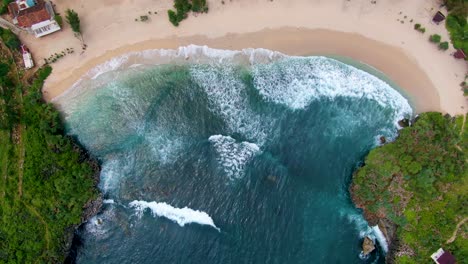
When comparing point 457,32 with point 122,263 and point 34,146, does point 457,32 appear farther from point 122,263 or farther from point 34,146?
point 34,146

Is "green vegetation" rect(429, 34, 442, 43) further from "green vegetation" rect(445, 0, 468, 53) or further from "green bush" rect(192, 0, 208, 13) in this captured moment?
"green bush" rect(192, 0, 208, 13)

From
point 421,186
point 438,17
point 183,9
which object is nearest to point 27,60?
point 183,9

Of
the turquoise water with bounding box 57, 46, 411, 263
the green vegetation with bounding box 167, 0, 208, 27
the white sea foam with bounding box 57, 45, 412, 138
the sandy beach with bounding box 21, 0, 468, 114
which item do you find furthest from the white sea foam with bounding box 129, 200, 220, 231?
the green vegetation with bounding box 167, 0, 208, 27

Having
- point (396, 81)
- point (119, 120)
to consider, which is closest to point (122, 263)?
point (119, 120)

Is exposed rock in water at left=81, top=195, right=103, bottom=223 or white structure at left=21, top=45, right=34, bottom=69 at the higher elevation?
white structure at left=21, top=45, right=34, bottom=69

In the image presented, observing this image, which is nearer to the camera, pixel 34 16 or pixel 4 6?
pixel 34 16

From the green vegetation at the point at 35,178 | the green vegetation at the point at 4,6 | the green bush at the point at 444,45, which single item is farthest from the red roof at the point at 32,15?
the green bush at the point at 444,45

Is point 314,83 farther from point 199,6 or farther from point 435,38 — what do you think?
point 199,6
